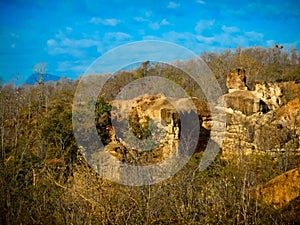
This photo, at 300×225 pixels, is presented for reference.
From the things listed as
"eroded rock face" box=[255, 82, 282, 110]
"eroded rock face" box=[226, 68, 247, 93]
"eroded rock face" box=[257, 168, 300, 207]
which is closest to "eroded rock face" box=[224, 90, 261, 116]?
"eroded rock face" box=[255, 82, 282, 110]

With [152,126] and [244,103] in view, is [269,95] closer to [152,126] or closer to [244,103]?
[244,103]

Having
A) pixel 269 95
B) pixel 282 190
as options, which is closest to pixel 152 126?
pixel 282 190

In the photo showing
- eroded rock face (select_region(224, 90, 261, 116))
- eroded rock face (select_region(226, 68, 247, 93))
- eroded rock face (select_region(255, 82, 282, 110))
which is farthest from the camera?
eroded rock face (select_region(226, 68, 247, 93))

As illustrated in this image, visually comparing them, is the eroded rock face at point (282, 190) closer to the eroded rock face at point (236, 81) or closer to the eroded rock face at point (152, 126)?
the eroded rock face at point (152, 126)

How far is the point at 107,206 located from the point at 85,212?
1.16 feet

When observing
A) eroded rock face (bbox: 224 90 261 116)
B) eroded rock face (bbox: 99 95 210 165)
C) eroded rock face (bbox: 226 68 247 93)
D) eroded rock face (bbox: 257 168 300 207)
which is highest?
eroded rock face (bbox: 226 68 247 93)

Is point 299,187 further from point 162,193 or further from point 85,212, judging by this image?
point 85,212

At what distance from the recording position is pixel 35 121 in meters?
17.8

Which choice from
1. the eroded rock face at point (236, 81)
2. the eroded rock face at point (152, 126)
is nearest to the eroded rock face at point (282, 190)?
the eroded rock face at point (152, 126)

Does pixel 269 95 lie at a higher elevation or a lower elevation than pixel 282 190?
higher

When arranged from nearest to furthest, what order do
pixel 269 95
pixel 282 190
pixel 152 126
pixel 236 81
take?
pixel 282 190 < pixel 152 126 < pixel 269 95 < pixel 236 81

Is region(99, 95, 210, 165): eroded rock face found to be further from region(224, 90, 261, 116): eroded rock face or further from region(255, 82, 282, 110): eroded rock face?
region(255, 82, 282, 110): eroded rock face

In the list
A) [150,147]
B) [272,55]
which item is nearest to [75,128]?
[150,147]

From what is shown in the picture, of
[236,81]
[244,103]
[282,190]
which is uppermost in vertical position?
[236,81]
